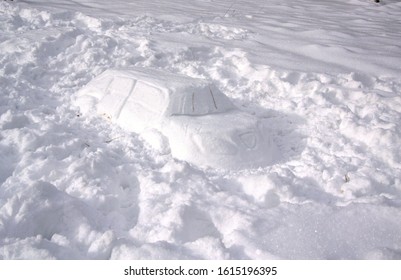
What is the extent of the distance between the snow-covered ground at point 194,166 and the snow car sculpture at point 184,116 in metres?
0.13

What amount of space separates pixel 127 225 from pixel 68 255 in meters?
0.45

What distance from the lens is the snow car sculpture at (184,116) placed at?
9.27ft

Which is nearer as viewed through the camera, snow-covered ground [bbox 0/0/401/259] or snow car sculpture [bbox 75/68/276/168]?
snow-covered ground [bbox 0/0/401/259]

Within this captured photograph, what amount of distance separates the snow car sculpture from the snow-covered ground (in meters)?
0.13

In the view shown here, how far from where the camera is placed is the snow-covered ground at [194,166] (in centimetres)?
200

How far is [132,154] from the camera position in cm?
289

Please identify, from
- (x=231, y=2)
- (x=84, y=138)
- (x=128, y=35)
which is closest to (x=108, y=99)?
(x=84, y=138)

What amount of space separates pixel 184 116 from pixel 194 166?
0.50m

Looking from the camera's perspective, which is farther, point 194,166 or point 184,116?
point 184,116

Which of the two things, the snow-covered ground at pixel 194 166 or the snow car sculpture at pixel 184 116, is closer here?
the snow-covered ground at pixel 194 166

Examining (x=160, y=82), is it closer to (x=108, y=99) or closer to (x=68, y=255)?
(x=108, y=99)

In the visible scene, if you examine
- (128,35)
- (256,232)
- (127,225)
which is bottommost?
(127,225)

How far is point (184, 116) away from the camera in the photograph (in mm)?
3010

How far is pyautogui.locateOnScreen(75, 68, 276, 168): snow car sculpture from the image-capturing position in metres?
2.83
